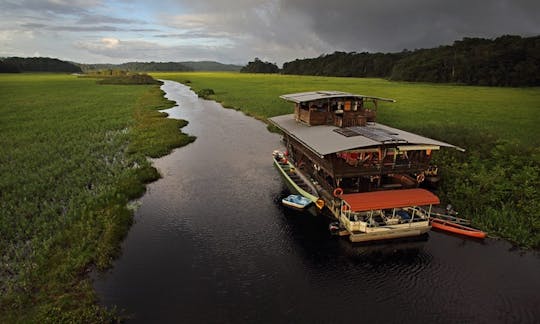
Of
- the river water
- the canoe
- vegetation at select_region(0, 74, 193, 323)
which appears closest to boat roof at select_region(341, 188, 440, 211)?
the canoe

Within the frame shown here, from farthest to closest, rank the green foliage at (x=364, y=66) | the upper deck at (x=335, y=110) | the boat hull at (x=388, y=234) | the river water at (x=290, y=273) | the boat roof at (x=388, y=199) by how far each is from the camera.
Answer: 1. the green foliage at (x=364, y=66)
2. the upper deck at (x=335, y=110)
3. the boat hull at (x=388, y=234)
4. the boat roof at (x=388, y=199)
5. the river water at (x=290, y=273)

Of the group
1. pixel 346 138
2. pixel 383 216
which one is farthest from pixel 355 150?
pixel 383 216

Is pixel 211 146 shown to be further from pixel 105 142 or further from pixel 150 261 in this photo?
pixel 150 261

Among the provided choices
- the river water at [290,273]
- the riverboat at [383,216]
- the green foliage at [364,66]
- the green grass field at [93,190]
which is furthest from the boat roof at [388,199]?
the green foliage at [364,66]

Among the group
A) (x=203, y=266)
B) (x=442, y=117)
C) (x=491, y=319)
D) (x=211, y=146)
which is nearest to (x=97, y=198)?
(x=203, y=266)

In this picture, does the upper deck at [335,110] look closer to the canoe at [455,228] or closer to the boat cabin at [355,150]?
the boat cabin at [355,150]

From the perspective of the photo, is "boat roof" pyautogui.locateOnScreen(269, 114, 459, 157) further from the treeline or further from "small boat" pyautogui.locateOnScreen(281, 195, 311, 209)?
the treeline

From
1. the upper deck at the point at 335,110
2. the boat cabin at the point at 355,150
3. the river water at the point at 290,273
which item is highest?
the upper deck at the point at 335,110
